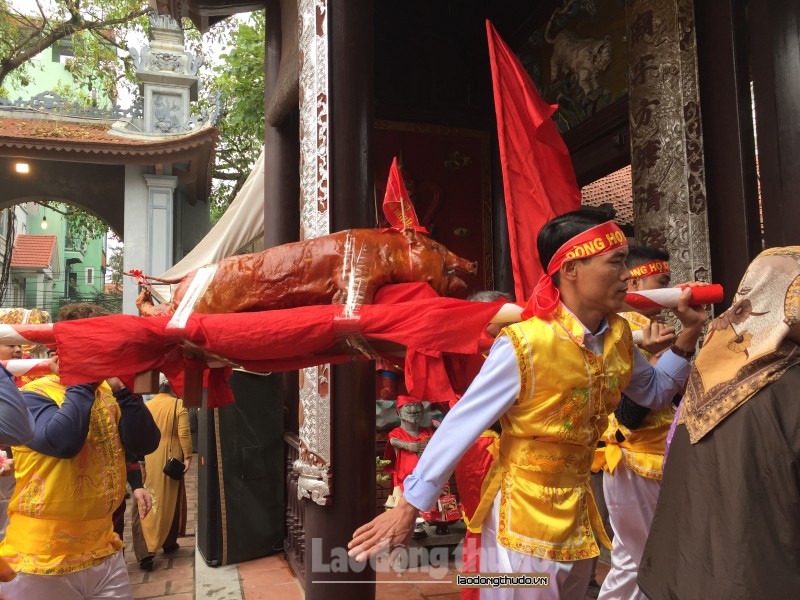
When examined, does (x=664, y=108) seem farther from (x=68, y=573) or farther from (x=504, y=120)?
(x=68, y=573)

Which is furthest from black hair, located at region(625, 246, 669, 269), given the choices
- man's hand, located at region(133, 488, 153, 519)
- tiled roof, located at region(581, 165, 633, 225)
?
tiled roof, located at region(581, 165, 633, 225)

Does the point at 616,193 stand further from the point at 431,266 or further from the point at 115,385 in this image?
the point at 115,385

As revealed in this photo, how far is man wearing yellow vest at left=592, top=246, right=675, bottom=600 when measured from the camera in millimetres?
2986

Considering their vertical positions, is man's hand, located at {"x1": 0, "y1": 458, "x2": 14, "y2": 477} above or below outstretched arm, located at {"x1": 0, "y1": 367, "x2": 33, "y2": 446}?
below

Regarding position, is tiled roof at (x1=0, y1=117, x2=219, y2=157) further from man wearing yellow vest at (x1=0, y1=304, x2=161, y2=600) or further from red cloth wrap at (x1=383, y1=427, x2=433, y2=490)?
man wearing yellow vest at (x1=0, y1=304, x2=161, y2=600)

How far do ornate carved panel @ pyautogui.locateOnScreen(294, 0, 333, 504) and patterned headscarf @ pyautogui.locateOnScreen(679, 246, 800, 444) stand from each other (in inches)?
80.7

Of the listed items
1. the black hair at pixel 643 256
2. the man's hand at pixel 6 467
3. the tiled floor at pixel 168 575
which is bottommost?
the tiled floor at pixel 168 575

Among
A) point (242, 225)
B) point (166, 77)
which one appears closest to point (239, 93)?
point (166, 77)

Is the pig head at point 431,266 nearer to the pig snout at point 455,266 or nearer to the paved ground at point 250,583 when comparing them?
the pig snout at point 455,266

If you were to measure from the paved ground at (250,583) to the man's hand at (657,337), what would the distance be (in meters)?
2.53

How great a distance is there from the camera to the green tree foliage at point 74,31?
45.3ft

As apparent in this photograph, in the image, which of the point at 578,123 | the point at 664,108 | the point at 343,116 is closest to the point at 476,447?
the point at 343,116

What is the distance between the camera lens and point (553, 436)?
1.96 metres

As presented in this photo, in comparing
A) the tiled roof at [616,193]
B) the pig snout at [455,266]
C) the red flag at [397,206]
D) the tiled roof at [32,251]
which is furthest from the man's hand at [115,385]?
the tiled roof at [32,251]
